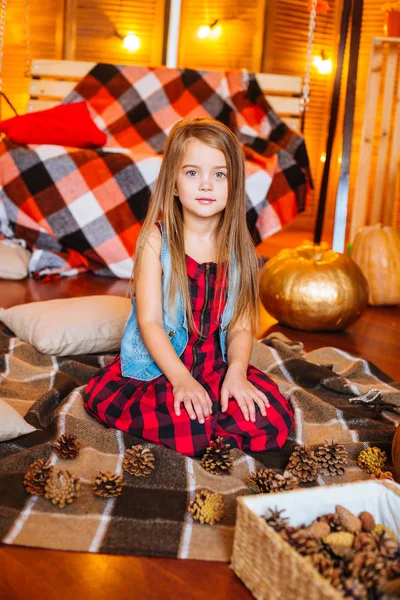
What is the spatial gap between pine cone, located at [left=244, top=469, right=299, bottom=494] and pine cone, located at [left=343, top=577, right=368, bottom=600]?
1.09 ft

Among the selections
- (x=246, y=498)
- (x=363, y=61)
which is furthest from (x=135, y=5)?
(x=246, y=498)

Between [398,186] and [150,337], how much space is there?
2.61m

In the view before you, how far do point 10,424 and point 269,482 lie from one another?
441 mm

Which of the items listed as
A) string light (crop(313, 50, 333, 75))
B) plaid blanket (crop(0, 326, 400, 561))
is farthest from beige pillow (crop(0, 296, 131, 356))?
string light (crop(313, 50, 333, 75))

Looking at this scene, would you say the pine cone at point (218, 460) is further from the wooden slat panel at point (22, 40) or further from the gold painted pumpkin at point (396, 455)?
the wooden slat panel at point (22, 40)

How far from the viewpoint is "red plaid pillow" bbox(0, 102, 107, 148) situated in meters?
3.09

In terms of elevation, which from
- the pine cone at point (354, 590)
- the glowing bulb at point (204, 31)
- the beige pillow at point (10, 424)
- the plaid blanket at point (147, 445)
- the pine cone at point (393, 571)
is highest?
the glowing bulb at point (204, 31)

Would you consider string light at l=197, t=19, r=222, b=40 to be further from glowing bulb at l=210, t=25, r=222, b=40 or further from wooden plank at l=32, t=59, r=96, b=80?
wooden plank at l=32, t=59, r=96, b=80

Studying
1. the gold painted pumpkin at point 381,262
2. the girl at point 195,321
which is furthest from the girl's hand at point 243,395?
the gold painted pumpkin at point 381,262

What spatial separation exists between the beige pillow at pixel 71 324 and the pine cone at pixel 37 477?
0.63 m

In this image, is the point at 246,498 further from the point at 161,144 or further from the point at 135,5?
the point at 135,5

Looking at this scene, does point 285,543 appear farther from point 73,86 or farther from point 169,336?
point 73,86

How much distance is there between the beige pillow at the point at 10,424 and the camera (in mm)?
1185

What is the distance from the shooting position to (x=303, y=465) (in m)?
1.16
